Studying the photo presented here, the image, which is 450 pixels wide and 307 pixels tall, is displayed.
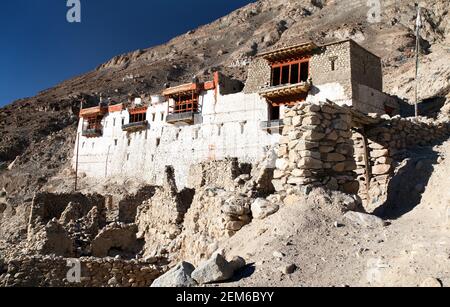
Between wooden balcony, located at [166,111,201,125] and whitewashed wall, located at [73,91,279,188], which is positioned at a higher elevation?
wooden balcony, located at [166,111,201,125]

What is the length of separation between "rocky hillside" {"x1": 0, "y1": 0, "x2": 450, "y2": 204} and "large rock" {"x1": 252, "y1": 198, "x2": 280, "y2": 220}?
23.0 meters

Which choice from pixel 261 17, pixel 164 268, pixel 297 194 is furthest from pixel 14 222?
pixel 261 17

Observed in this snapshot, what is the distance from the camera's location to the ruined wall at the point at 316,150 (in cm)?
754

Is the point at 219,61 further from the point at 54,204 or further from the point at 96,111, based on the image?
the point at 54,204

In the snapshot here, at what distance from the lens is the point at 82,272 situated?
8.98 metres

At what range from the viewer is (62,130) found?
55.5 metres

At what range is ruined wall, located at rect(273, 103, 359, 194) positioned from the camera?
754 centimetres

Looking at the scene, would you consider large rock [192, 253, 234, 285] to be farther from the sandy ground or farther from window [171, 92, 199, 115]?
window [171, 92, 199, 115]

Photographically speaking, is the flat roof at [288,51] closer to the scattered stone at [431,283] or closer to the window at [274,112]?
the window at [274,112]

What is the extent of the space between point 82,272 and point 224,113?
84.9 feet

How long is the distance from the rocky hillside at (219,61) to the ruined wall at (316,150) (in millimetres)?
21522

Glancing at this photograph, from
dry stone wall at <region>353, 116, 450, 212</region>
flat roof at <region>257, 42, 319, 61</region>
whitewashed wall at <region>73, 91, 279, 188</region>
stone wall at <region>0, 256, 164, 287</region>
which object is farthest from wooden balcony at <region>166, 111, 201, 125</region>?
stone wall at <region>0, 256, 164, 287</region>

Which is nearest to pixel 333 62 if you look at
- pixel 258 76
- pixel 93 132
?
pixel 258 76

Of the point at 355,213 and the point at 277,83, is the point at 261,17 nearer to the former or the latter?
the point at 277,83
